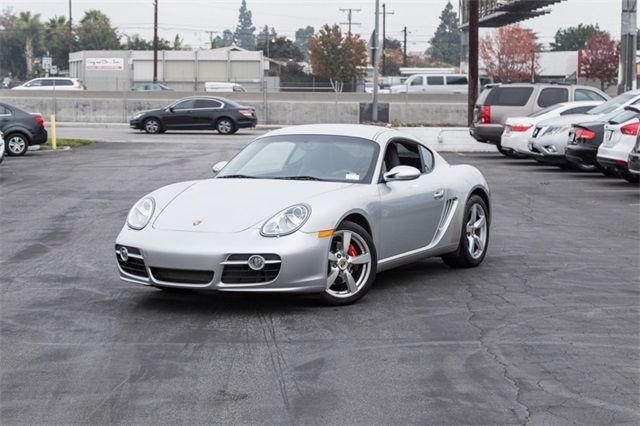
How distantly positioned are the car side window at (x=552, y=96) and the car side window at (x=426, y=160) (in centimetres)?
1778

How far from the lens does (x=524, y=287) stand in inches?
369

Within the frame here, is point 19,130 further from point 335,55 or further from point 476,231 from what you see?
point 335,55

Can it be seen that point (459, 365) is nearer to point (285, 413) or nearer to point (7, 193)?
point (285, 413)

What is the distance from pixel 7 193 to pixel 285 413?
510 inches

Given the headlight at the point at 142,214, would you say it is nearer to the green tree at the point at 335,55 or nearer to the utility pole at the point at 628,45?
the utility pole at the point at 628,45

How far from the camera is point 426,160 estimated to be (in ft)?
33.1

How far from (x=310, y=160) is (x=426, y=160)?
4.32 feet

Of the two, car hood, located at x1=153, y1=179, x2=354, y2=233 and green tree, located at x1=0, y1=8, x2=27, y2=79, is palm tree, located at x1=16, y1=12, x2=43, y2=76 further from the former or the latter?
car hood, located at x1=153, y1=179, x2=354, y2=233

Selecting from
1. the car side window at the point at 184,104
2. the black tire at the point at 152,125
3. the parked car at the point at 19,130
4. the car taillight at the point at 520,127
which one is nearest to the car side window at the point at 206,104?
the car side window at the point at 184,104

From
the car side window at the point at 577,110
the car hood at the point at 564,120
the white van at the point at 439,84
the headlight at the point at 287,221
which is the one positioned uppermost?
the white van at the point at 439,84

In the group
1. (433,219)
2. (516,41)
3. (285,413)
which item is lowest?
(285,413)

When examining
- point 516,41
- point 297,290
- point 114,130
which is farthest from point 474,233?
point 516,41

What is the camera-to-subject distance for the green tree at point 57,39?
376 feet

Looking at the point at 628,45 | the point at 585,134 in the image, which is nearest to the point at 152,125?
the point at 628,45
